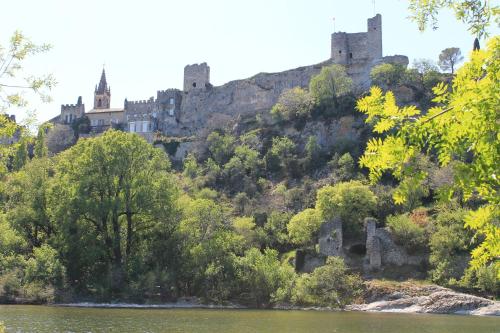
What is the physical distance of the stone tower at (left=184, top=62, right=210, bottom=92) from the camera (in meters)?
90.4

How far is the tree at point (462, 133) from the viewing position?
6.29 metres

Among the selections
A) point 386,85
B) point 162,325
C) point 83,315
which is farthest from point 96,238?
point 386,85

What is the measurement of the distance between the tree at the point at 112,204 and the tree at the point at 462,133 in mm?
38787

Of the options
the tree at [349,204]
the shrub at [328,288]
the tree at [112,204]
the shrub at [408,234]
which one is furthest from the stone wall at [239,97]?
the shrub at [328,288]

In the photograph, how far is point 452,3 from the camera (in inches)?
306

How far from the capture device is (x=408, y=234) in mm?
48062

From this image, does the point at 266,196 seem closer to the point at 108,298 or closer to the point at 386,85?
the point at 386,85

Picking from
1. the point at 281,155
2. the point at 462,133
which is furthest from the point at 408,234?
the point at 462,133

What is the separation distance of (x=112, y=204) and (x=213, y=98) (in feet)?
149

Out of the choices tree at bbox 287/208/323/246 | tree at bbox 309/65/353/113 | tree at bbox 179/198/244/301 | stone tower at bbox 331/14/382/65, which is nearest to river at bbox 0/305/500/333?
tree at bbox 179/198/244/301

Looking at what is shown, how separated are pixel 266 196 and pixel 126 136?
21.0m

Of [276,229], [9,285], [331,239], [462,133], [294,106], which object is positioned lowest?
[9,285]

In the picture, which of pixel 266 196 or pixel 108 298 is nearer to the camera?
pixel 108 298

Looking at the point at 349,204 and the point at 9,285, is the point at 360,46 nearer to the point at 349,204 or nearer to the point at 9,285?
the point at 349,204
